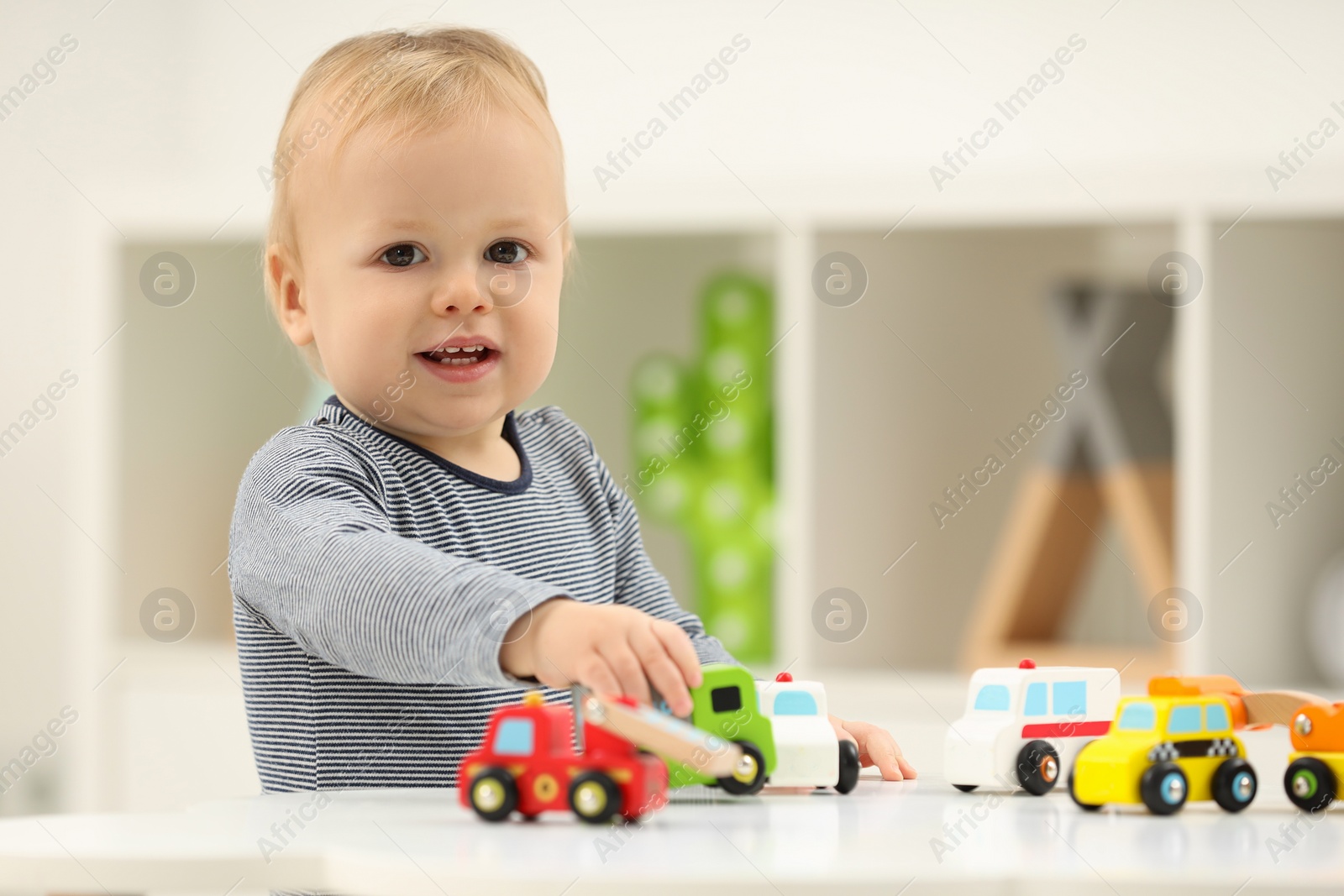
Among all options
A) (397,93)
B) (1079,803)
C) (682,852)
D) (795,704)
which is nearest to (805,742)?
(795,704)

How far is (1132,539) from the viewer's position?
2385 millimetres

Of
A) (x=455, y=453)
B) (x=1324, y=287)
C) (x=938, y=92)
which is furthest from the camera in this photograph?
(x=938, y=92)

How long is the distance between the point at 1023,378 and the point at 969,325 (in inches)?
5.7

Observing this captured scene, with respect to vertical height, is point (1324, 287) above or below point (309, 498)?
above

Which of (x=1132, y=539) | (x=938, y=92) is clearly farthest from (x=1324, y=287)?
(x=938, y=92)

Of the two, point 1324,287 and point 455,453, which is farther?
point 1324,287

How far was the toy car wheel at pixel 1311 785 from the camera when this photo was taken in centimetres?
73

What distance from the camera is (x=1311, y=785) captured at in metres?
0.73

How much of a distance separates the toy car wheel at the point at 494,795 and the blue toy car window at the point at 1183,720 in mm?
346

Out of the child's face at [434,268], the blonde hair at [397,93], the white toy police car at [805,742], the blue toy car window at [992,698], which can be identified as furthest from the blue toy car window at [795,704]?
the blonde hair at [397,93]

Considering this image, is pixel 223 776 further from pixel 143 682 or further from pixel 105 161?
pixel 105 161

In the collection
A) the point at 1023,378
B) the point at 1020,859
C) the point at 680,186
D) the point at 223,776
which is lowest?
the point at 223,776

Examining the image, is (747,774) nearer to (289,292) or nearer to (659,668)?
(659,668)

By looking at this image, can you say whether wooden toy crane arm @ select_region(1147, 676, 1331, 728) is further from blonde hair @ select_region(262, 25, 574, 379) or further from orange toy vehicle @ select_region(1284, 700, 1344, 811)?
blonde hair @ select_region(262, 25, 574, 379)
